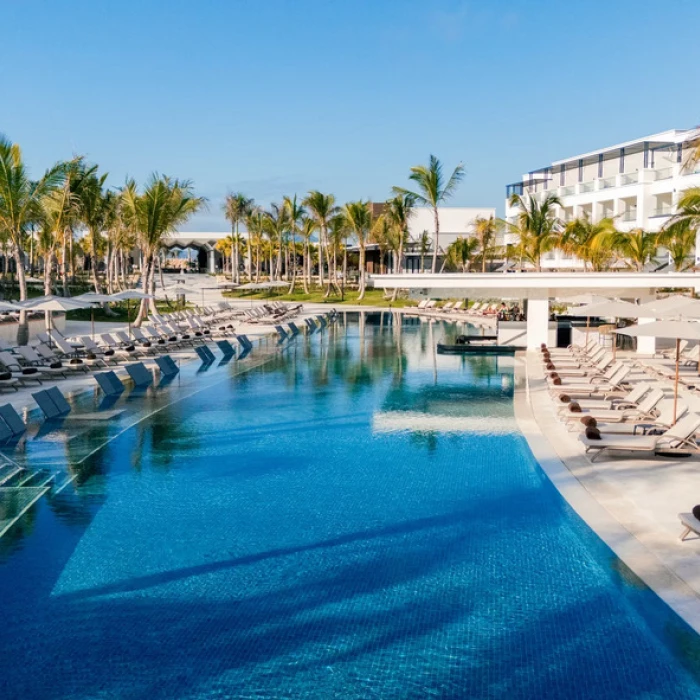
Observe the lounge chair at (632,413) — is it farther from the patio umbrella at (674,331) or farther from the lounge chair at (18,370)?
the lounge chair at (18,370)

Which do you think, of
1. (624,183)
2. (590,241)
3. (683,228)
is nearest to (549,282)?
(683,228)

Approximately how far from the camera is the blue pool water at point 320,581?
5.62 metres

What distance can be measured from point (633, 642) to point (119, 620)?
415 cm

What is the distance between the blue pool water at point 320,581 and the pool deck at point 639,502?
0.20 m

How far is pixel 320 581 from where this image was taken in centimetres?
722

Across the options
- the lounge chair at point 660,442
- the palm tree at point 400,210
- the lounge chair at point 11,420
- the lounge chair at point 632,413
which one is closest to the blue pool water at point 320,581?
the lounge chair at point 11,420

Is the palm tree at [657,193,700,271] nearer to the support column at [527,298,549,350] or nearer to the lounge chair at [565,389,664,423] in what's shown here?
the support column at [527,298,549,350]

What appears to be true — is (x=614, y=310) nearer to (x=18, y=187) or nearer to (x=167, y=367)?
(x=167, y=367)

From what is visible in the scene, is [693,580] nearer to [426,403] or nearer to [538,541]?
[538,541]

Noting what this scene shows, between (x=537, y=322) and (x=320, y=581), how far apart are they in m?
18.3

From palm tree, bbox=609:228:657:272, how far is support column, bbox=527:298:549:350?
718cm

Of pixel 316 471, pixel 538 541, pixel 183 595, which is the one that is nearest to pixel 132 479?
pixel 316 471

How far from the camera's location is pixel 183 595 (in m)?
6.91

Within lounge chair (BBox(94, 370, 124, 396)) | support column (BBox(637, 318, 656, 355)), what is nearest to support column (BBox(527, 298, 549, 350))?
support column (BBox(637, 318, 656, 355))
